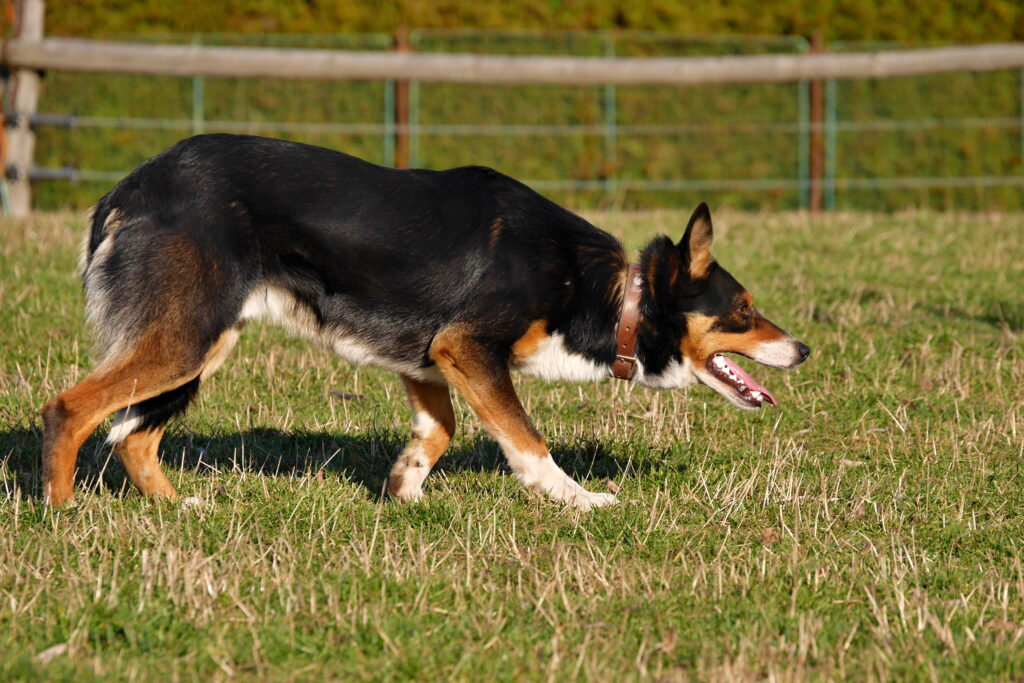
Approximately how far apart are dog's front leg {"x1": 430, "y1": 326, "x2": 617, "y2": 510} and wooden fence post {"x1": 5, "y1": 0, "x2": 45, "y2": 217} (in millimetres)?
7412

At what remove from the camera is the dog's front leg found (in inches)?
175

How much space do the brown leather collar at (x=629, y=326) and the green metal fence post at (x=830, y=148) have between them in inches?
383

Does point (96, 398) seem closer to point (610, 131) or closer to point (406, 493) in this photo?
point (406, 493)

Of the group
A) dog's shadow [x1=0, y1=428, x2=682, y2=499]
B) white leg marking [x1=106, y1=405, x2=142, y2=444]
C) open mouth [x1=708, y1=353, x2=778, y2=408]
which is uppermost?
open mouth [x1=708, y1=353, x2=778, y2=408]

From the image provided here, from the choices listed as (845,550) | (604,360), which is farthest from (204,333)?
(845,550)

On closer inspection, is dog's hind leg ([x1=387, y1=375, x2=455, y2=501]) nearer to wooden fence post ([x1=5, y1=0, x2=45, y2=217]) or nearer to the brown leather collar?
the brown leather collar

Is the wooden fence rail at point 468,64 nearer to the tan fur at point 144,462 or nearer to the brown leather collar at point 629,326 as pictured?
the brown leather collar at point 629,326

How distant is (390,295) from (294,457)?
1090 mm

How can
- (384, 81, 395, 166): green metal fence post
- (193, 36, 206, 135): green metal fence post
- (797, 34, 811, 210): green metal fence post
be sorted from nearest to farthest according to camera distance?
(193, 36, 206, 135): green metal fence post, (384, 81, 395, 166): green metal fence post, (797, 34, 811, 210): green metal fence post

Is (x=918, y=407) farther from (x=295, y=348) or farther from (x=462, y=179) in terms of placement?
(x=295, y=348)

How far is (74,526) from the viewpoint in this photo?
3980 millimetres

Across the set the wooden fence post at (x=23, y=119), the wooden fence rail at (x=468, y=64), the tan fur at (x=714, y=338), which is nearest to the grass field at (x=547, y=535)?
the tan fur at (x=714, y=338)

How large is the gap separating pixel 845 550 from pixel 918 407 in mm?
2271

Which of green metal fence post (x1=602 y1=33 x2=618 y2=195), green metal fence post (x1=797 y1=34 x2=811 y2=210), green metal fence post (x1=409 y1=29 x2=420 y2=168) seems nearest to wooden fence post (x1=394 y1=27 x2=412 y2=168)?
green metal fence post (x1=409 y1=29 x2=420 y2=168)
